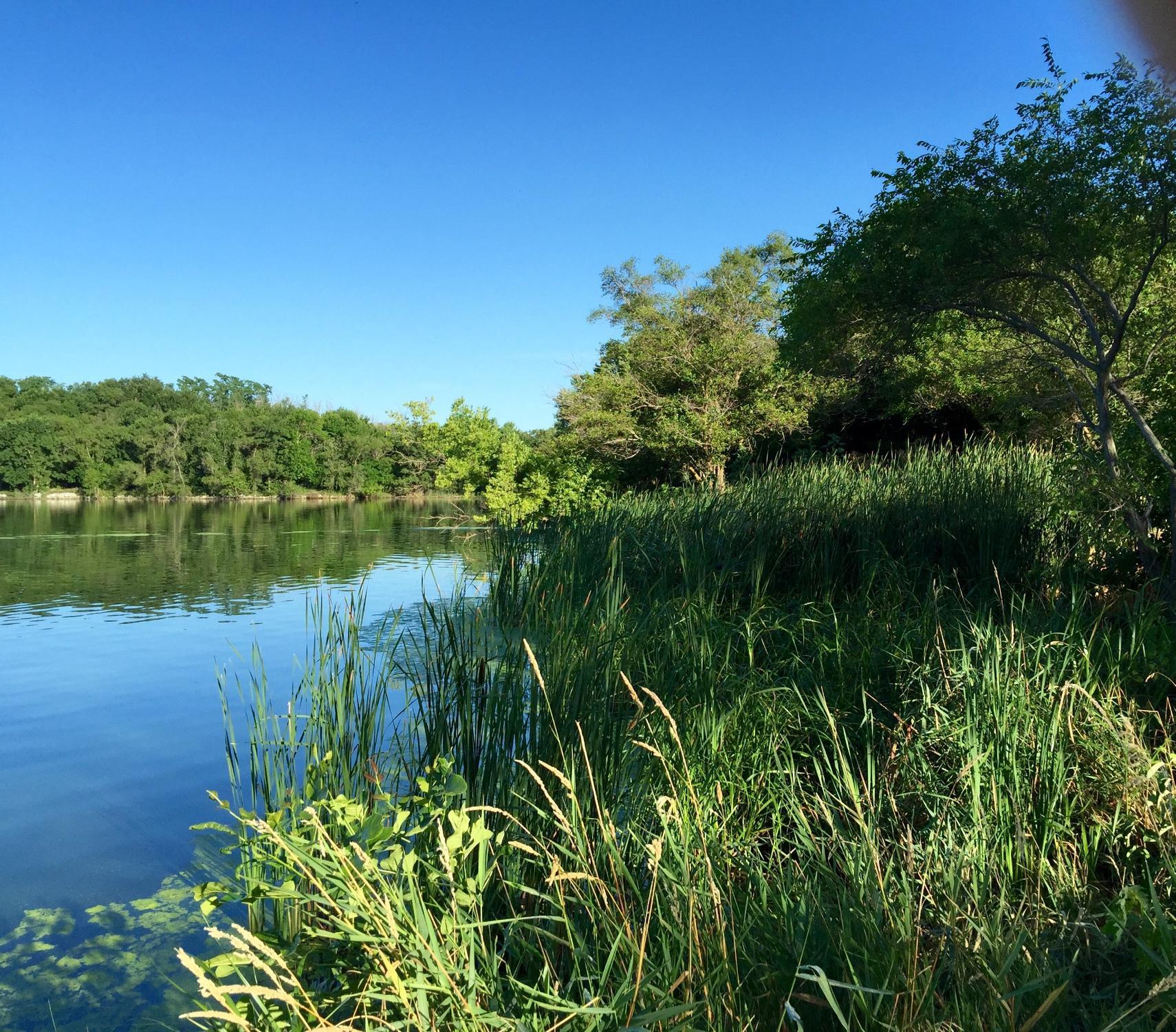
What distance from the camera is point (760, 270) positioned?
19.1 metres

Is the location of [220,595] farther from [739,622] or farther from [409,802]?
[409,802]

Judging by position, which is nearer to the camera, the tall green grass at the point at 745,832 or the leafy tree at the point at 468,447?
the tall green grass at the point at 745,832

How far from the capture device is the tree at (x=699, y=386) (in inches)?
656

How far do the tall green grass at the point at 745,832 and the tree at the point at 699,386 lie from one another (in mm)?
11765

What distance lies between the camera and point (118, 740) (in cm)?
556

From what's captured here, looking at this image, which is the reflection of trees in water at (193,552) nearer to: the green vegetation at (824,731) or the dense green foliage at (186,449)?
the green vegetation at (824,731)

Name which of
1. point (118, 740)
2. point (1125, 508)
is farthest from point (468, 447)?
point (1125, 508)

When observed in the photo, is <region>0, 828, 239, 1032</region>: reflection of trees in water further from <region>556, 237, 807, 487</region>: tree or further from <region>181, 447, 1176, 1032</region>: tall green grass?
<region>556, 237, 807, 487</region>: tree

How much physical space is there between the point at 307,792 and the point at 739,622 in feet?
9.82

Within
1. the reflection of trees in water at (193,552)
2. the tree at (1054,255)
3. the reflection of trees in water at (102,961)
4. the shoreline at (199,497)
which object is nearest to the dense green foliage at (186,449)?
the shoreline at (199,497)

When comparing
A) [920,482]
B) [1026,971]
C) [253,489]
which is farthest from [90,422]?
[1026,971]

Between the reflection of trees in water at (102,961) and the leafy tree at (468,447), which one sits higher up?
the leafy tree at (468,447)

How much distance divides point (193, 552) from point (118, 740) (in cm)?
1367

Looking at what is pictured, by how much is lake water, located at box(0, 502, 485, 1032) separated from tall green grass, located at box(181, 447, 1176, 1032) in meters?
0.61
